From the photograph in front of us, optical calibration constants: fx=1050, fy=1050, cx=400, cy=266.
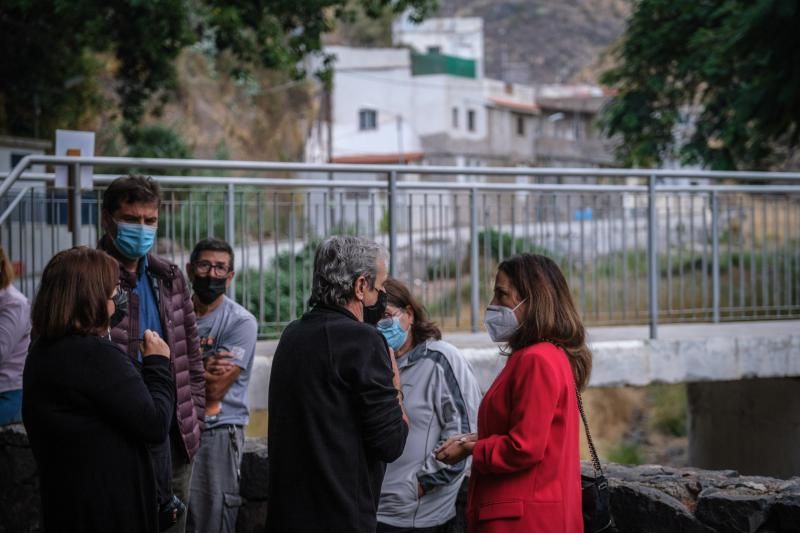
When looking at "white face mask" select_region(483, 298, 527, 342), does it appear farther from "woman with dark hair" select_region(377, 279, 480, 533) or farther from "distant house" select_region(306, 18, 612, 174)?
"distant house" select_region(306, 18, 612, 174)

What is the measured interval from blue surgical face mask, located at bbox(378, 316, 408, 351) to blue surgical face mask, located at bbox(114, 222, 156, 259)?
42.4 inches

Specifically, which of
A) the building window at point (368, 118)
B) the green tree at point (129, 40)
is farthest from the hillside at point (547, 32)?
the green tree at point (129, 40)

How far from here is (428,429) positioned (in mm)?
4621

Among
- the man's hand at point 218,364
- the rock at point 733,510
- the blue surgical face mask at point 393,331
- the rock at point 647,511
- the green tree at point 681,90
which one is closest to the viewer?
the blue surgical face mask at point 393,331

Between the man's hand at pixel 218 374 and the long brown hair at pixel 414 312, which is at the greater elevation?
the long brown hair at pixel 414 312

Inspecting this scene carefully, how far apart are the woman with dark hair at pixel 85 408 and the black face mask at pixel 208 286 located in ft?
5.00

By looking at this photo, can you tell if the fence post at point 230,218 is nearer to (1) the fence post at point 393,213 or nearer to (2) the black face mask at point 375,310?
(1) the fence post at point 393,213

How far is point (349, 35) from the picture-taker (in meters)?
74.3

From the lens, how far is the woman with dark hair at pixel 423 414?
14.9 feet

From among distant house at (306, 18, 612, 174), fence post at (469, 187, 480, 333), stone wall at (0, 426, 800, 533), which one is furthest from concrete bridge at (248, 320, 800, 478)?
distant house at (306, 18, 612, 174)

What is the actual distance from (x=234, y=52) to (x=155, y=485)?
1507 cm

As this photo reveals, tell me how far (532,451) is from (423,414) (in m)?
0.98

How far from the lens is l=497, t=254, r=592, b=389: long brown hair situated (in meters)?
A: 3.87

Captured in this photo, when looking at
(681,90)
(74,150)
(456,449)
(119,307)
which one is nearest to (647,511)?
(456,449)
